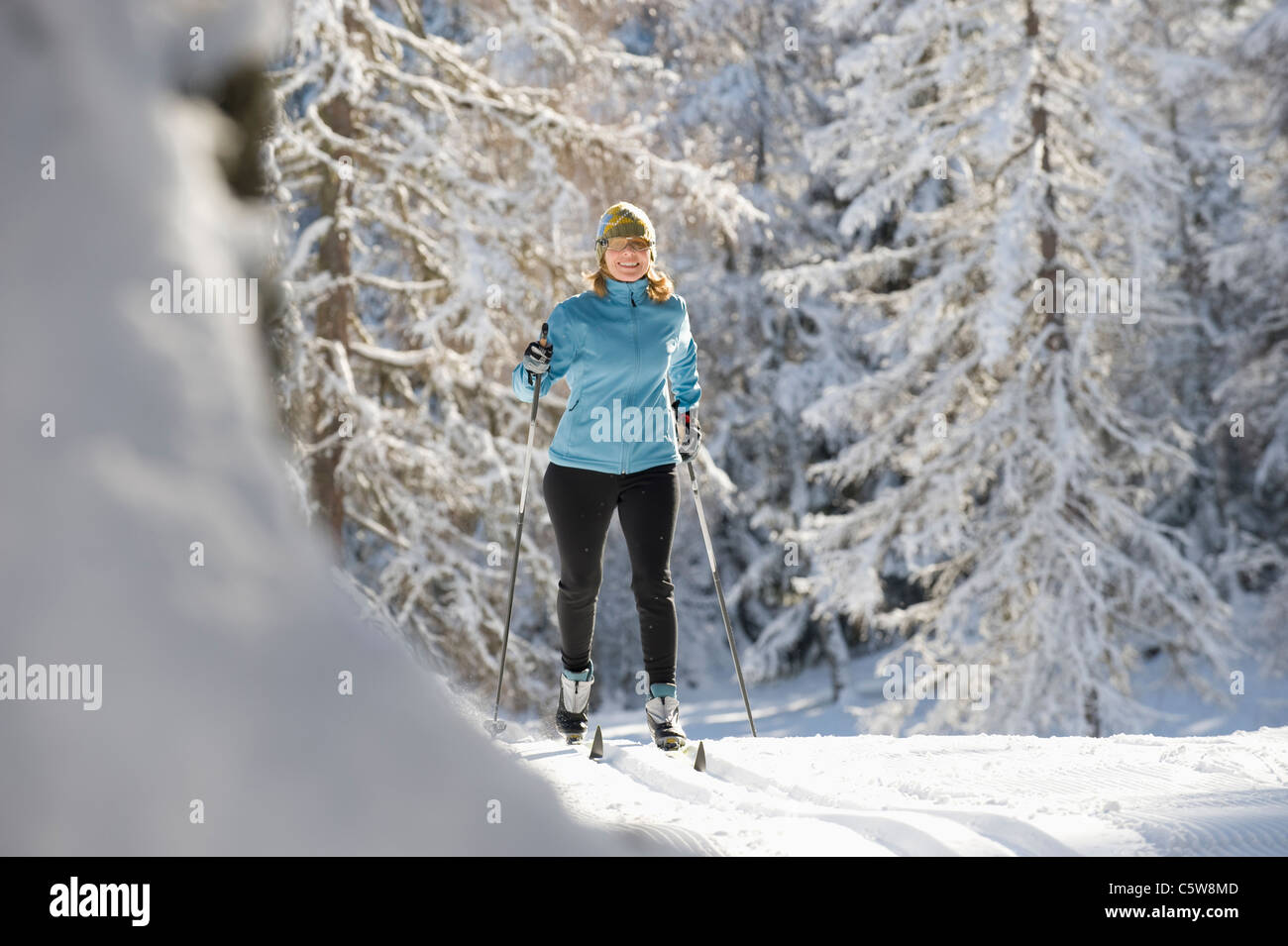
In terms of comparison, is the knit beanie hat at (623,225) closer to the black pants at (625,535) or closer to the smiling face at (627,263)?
the smiling face at (627,263)

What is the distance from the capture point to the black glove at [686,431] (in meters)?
4.43

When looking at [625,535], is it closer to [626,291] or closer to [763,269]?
[626,291]

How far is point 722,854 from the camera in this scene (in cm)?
244

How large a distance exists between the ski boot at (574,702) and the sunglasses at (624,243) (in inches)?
60.9

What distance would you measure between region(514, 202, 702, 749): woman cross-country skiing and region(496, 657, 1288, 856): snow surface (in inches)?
19.3

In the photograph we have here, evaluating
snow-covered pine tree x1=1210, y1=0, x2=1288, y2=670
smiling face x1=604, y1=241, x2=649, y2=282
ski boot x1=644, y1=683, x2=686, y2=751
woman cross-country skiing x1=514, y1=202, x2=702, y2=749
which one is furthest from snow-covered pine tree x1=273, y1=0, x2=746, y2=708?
snow-covered pine tree x1=1210, y1=0, x2=1288, y2=670

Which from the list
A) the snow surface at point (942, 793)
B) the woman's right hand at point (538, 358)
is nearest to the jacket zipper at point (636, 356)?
the woman's right hand at point (538, 358)

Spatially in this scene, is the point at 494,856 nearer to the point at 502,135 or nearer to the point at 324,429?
the point at 324,429

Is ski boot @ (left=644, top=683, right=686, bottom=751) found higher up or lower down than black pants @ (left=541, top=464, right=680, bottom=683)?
lower down

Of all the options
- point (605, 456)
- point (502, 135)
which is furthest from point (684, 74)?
point (605, 456)

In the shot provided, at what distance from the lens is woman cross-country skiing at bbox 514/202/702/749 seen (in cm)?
405

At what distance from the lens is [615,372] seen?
404 cm

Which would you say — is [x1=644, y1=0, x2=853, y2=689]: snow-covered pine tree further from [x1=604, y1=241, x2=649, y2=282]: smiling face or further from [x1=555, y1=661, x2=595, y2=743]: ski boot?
[x1=604, y1=241, x2=649, y2=282]: smiling face
